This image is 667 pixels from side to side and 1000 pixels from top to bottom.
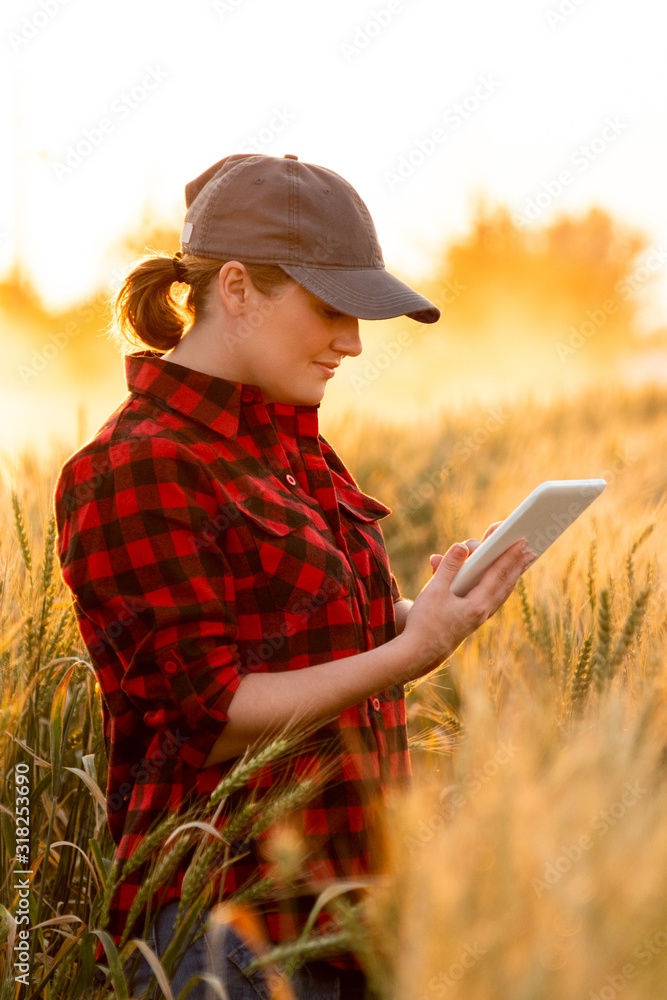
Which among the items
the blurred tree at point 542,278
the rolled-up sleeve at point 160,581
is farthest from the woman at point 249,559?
the blurred tree at point 542,278

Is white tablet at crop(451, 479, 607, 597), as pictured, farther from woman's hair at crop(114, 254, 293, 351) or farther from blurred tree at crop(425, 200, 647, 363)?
blurred tree at crop(425, 200, 647, 363)

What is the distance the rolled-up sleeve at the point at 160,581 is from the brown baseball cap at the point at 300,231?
0.33 metres

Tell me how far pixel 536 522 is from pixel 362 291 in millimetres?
402

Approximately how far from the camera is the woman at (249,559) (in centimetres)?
115

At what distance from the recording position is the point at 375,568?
1468mm

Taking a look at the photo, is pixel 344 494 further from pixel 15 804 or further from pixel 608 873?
pixel 608 873

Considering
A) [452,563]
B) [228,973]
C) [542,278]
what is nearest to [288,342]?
[452,563]

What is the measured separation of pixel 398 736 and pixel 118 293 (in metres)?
0.81

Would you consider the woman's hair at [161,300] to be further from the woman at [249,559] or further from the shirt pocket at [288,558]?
the shirt pocket at [288,558]

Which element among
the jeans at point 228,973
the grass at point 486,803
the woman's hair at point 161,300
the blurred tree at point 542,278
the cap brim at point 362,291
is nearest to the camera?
the grass at point 486,803

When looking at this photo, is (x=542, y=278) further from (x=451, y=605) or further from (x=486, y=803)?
(x=486, y=803)

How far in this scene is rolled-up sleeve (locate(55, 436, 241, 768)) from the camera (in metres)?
1.14

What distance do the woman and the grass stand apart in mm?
100

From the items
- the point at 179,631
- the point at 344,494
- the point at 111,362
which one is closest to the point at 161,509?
the point at 179,631
